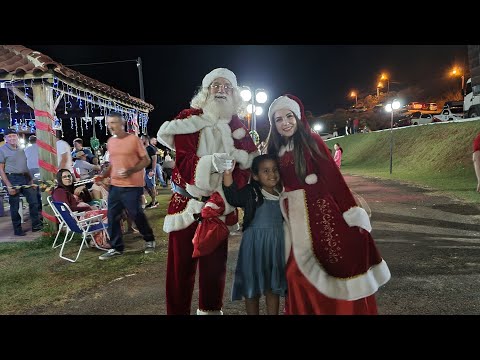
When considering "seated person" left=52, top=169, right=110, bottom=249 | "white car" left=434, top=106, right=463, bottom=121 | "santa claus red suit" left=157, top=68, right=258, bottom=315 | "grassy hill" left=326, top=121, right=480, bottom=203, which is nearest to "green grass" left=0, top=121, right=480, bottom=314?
"grassy hill" left=326, top=121, right=480, bottom=203

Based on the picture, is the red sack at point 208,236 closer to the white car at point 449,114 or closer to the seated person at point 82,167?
the seated person at point 82,167

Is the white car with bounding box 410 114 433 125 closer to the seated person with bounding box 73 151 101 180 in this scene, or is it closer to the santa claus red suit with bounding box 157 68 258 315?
the seated person with bounding box 73 151 101 180

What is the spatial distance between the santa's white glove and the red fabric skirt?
0.71 m

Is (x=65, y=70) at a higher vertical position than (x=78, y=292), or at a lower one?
higher

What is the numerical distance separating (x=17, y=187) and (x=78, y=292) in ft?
Answer: 11.4

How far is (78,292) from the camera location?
3867 millimetres

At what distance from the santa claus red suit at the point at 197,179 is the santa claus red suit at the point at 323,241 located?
16.1 inches

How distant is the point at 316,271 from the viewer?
7.88ft

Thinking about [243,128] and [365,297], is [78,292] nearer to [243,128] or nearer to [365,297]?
[243,128]

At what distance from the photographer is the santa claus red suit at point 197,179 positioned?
8.56 feet

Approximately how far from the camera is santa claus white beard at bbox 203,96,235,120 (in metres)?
2.71

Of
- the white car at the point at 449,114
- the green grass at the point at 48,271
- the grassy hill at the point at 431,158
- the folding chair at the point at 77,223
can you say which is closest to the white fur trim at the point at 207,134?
the green grass at the point at 48,271

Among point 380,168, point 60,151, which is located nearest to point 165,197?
point 60,151

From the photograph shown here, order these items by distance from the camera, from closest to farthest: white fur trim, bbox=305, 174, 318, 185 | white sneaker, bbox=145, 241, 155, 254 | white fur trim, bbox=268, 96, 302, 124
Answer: white fur trim, bbox=305, 174, 318, 185 < white fur trim, bbox=268, 96, 302, 124 < white sneaker, bbox=145, 241, 155, 254
